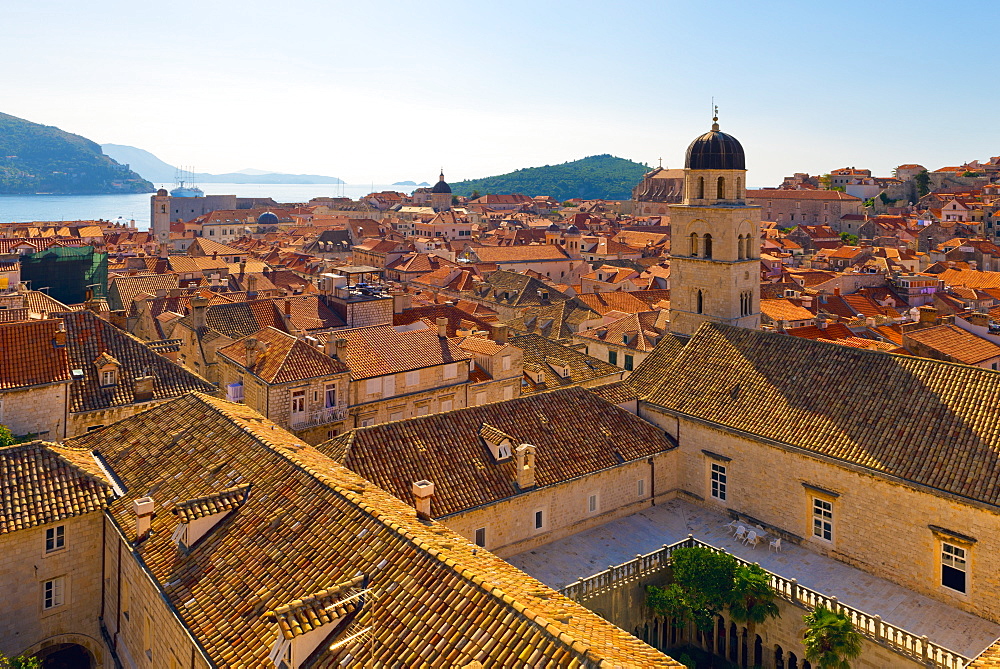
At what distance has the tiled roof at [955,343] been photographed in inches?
1612

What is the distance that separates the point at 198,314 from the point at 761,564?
33197 mm

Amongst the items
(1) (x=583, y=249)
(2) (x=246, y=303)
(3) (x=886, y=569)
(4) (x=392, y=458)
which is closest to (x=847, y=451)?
(3) (x=886, y=569)

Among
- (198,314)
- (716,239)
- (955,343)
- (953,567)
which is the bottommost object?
(953,567)

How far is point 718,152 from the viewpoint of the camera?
1425 inches

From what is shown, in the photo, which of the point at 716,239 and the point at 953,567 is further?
the point at 716,239

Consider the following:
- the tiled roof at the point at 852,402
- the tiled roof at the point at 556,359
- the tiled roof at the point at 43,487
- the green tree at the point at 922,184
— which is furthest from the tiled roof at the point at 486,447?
the green tree at the point at 922,184

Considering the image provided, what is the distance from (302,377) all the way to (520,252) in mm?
73664

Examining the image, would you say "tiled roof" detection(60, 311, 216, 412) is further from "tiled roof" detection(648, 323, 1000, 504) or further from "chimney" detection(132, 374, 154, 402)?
"tiled roof" detection(648, 323, 1000, 504)

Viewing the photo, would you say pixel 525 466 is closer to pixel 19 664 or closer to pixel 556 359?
pixel 19 664

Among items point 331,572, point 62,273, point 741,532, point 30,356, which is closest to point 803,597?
point 741,532

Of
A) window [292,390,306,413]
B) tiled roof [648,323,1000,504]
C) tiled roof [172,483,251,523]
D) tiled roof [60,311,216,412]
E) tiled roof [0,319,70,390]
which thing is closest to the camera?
tiled roof [172,483,251,523]

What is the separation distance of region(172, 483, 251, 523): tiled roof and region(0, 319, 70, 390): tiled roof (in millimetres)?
11088

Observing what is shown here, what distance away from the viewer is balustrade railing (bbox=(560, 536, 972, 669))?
64.8 feet

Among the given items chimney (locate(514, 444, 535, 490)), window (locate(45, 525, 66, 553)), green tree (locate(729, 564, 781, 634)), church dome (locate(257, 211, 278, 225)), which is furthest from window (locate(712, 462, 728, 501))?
church dome (locate(257, 211, 278, 225))
